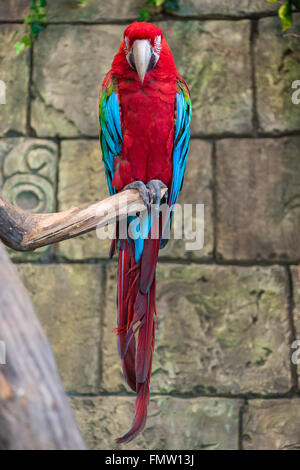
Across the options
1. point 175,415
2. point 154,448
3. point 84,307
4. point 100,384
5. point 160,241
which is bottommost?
point 154,448

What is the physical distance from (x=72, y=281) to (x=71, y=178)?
0.41 m

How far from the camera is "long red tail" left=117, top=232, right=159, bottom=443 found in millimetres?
1093

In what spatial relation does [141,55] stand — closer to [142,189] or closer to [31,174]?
[142,189]

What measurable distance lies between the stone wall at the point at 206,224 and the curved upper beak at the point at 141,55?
658mm

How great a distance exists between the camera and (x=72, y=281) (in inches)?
70.0

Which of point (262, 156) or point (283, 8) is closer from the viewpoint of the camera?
point (283, 8)

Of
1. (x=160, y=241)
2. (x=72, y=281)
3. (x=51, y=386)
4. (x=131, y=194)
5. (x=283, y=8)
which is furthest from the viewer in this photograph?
(x=72, y=281)

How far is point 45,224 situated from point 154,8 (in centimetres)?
122

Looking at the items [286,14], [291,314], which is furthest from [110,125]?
[291,314]

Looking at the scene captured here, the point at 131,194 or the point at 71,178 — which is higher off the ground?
the point at 71,178

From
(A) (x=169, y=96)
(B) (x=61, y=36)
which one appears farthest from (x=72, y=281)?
(B) (x=61, y=36)

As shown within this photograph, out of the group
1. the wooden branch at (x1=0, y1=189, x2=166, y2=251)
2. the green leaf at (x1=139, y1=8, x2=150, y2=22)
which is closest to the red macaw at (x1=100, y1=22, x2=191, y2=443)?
the wooden branch at (x1=0, y1=189, x2=166, y2=251)

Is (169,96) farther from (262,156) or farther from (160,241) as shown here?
(262,156)

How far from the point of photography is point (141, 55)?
117 cm
